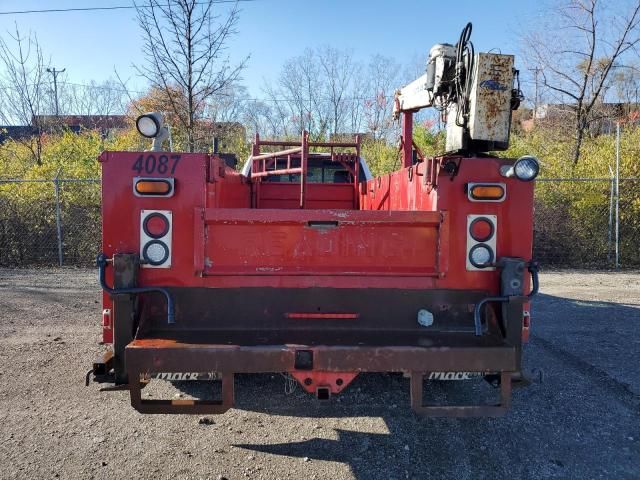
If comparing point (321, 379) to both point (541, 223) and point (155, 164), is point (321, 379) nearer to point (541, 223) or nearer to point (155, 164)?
point (155, 164)

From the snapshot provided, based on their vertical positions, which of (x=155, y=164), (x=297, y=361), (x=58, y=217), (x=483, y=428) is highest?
(x=155, y=164)

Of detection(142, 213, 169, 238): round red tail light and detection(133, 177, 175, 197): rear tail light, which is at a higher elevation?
detection(133, 177, 175, 197): rear tail light

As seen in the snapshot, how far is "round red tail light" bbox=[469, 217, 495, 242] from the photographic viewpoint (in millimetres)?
3148

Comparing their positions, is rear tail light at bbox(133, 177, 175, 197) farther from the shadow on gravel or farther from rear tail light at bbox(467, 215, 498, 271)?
rear tail light at bbox(467, 215, 498, 271)

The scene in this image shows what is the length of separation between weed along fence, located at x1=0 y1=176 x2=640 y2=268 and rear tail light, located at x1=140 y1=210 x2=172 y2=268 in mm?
8628

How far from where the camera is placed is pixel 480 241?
316cm

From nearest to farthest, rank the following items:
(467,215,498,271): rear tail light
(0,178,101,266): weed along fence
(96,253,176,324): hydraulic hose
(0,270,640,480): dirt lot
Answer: (96,253,176,324): hydraulic hose
(0,270,640,480): dirt lot
(467,215,498,271): rear tail light
(0,178,101,266): weed along fence

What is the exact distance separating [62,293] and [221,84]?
607cm

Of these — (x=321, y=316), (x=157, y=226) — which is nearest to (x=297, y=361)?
(x=321, y=316)

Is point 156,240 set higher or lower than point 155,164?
lower

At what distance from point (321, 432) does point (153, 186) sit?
203 cm

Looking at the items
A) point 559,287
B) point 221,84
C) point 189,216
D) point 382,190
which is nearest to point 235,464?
point 189,216

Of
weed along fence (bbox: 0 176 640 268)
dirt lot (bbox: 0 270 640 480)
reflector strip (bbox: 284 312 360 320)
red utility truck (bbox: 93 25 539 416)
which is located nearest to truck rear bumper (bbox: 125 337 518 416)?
red utility truck (bbox: 93 25 539 416)

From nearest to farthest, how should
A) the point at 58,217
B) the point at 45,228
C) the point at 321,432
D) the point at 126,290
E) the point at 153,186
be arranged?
the point at 126,290 → the point at 153,186 → the point at 321,432 → the point at 58,217 → the point at 45,228
